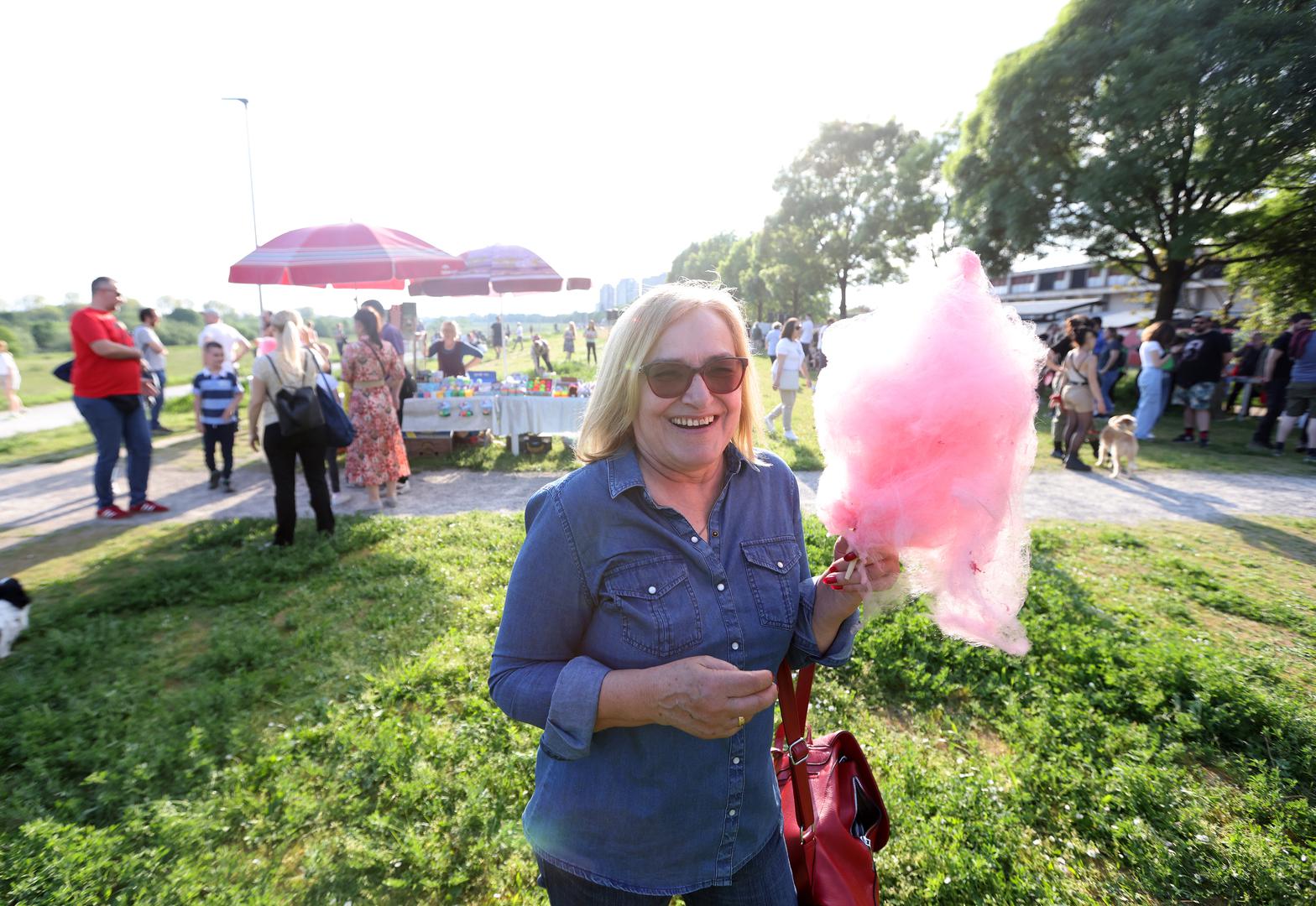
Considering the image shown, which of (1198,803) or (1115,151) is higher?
(1115,151)

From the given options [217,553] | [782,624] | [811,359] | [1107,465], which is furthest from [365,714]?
[811,359]

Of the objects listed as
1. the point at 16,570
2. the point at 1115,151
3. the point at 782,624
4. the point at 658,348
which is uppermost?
the point at 1115,151

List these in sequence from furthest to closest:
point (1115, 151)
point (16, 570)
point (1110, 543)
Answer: point (1115, 151), point (1110, 543), point (16, 570)

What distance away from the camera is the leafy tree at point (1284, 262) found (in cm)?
1384

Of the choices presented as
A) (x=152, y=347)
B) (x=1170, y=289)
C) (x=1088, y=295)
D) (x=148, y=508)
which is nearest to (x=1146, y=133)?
(x=1170, y=289)

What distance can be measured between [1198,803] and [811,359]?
76.1 ft

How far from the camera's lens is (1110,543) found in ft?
18.8

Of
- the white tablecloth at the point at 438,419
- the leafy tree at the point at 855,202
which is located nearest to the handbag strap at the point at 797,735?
Answer: the white tablecloth at the point at 438,419

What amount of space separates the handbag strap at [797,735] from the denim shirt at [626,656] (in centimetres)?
18

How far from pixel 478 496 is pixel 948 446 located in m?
6.77

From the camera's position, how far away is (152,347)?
10.1 meters

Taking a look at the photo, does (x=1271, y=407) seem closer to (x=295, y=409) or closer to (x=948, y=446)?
(x=948, y=446)

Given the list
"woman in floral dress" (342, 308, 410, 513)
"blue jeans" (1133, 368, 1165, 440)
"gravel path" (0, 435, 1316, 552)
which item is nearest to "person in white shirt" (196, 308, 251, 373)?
"gravel path" (0, 435, 1316, 552)

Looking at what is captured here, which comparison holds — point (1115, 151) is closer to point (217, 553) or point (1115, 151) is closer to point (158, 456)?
point (217, 553)
